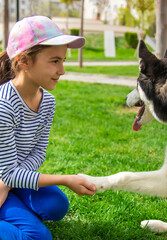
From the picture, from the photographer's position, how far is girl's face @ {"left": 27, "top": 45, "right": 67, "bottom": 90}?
1.96m

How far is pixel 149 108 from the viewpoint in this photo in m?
2.51

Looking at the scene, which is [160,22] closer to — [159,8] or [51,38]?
[159,8]

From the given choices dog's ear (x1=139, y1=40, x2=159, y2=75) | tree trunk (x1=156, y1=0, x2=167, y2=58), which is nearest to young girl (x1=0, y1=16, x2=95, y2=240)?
dog's ear (x1=139, y1=40, x2=159, y2=75)

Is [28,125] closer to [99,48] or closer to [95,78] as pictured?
[95,78]

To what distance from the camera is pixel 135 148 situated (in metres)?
4.17

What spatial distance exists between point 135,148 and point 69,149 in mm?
884

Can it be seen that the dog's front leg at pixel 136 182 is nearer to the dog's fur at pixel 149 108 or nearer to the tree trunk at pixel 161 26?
the dog's fur at pixel 149 108

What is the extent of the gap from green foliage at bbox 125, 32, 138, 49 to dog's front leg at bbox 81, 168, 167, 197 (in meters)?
29.6

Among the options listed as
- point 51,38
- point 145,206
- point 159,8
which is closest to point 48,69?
point 51,38

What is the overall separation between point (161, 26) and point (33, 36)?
3.72m

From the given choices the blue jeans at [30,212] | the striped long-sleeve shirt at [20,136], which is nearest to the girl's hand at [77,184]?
the striped long-sleeve shirt at [20,136]

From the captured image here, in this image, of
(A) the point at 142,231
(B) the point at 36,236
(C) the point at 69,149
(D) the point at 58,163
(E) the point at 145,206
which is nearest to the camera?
(B) the point at 36,236

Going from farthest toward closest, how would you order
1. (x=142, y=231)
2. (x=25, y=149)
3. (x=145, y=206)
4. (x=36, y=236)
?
(x=145, y=206) → (x=142, y=231) → (x=25, y=149) → (x=36, y=236)

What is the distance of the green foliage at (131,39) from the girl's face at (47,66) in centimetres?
3003
